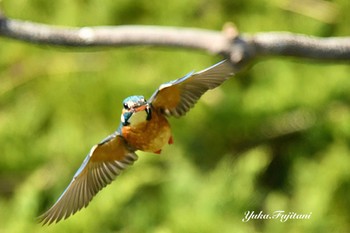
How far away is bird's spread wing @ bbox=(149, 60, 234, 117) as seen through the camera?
38 centimetres

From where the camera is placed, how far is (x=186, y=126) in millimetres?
1714

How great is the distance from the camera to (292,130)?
1.74 m

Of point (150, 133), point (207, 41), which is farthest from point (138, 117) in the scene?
point (207, 41)

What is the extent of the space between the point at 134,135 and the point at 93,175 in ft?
0.20

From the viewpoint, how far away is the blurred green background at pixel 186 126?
148cm

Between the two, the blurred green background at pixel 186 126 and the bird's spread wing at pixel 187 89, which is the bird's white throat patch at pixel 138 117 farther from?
the blurred green background at pixel 186 126

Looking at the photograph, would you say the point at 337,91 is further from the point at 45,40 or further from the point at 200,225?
the point at 45,40

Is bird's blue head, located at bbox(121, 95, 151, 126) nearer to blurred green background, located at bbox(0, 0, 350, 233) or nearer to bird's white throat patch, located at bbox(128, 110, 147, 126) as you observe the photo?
bird's white throat patch, located at bbox(128, 110, 147, 126)

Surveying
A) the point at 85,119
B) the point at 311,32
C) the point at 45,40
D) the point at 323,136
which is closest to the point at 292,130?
the point at 323,136

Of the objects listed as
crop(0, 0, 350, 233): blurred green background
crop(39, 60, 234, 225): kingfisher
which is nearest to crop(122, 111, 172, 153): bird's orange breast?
crop(39, 60, 234, 225): kingfisher

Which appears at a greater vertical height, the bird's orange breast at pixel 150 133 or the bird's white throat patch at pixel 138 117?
the bird's white throat patch at pixel 138 117

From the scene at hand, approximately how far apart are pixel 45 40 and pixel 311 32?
4.41ft

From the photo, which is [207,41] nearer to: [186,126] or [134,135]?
[134,135]

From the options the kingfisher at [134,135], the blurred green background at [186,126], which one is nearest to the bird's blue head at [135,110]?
the kingfisher at [134,135]
